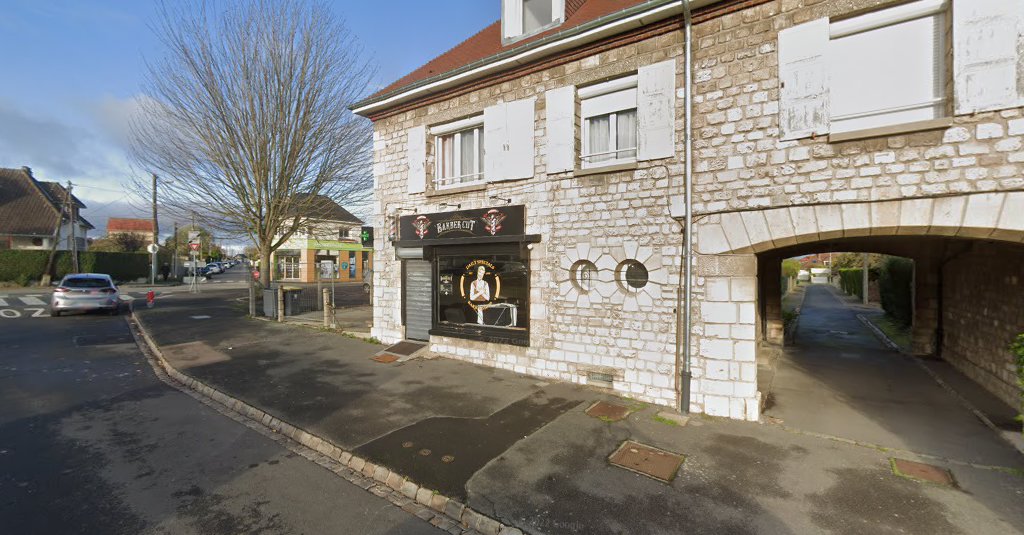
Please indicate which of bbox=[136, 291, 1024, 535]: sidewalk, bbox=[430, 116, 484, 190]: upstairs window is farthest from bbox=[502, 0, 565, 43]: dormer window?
bbox=[136, 291, 1024, 535]: sidewalk

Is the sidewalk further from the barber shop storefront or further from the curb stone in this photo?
the barber shop storefront

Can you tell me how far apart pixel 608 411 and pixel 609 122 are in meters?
4.70

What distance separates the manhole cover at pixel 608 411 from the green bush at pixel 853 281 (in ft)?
83.4

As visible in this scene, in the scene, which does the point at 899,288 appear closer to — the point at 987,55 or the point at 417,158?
the point at 987,55

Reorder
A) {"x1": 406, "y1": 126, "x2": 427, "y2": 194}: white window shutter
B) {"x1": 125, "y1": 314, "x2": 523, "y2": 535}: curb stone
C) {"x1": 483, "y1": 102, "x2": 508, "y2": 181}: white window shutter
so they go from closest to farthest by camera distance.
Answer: {"x1": 125, "y1": 314, "x2": 523, "y2": 535}: curb stone < {"x1": 483, "y1": 102, "x2": 508, "y2": 181}: white window shutter < {"x1": 406, "y1": 126, "x2": 427, "y2": 194}: white window shutter

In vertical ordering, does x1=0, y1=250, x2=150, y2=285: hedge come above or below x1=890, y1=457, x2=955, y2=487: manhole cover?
above

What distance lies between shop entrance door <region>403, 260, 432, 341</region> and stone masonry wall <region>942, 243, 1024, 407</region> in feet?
31.9

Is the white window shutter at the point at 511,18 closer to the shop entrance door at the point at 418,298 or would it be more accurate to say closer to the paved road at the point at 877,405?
the shop entrance door at the point at 418,298

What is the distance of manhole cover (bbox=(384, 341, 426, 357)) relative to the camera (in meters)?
8.95

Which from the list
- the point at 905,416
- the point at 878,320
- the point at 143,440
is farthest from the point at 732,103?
the point at 878,320

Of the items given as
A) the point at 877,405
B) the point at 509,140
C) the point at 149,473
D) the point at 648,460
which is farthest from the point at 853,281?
the point at 149,473

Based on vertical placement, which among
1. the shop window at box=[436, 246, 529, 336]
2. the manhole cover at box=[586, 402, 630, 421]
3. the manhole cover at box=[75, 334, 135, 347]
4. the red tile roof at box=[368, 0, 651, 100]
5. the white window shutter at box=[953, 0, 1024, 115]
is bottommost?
the manhole cover at box=[586, 402, 630, 421]

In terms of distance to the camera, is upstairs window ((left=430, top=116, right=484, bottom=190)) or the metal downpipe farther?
upstairs window ((left=430, top=116, right=484, bottom=190))

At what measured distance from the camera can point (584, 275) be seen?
710 cm
